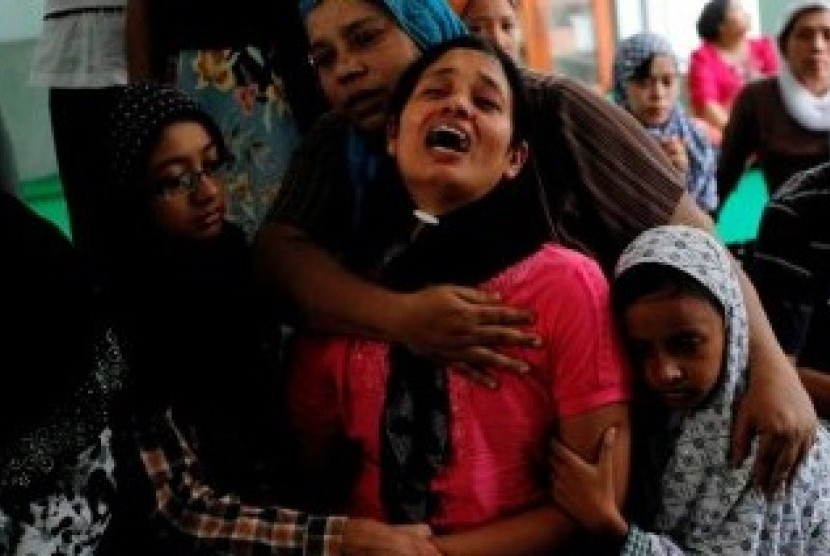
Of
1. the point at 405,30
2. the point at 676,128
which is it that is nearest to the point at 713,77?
the point at 676,128

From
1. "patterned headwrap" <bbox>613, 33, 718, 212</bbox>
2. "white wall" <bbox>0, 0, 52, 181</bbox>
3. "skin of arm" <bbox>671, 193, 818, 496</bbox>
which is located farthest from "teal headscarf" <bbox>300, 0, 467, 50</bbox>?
"white wall" <bbox>0, 0, 52, 181</bbox>

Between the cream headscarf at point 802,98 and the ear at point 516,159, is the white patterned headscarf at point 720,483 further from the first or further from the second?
the cream headscarf at point 802,98

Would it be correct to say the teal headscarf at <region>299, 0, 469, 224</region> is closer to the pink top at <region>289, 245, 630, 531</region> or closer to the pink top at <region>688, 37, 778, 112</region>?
the pink top at <region>289, 245, 630, 531</region>

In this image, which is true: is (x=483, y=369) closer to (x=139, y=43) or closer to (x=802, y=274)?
(x=802, y=274)

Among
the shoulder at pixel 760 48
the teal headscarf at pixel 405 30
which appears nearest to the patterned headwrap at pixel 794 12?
the shoulder at pixel 760 48

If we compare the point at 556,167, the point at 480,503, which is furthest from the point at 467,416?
the point at 556,167

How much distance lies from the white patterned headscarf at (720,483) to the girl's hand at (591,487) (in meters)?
0.08

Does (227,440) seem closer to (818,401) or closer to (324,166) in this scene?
(324,166)

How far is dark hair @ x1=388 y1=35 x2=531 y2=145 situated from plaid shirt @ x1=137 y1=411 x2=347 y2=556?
0.63 m

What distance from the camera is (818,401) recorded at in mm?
2154

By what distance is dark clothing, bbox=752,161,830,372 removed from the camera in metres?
2.25

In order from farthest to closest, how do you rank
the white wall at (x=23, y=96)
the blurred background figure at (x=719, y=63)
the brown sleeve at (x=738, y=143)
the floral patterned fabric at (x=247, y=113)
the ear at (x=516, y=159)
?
1. the white wall at (x=23, y=96)
2. the blurred background figure at (x=719, y=63)
3. the brown sleeve at (x=738, y=143)
4. the floral patterned fabric at (x=247, y=113)
5. the ear at (x=516, y=159)

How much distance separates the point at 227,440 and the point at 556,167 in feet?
2.37

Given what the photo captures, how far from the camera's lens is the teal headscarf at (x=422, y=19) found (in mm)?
1854
